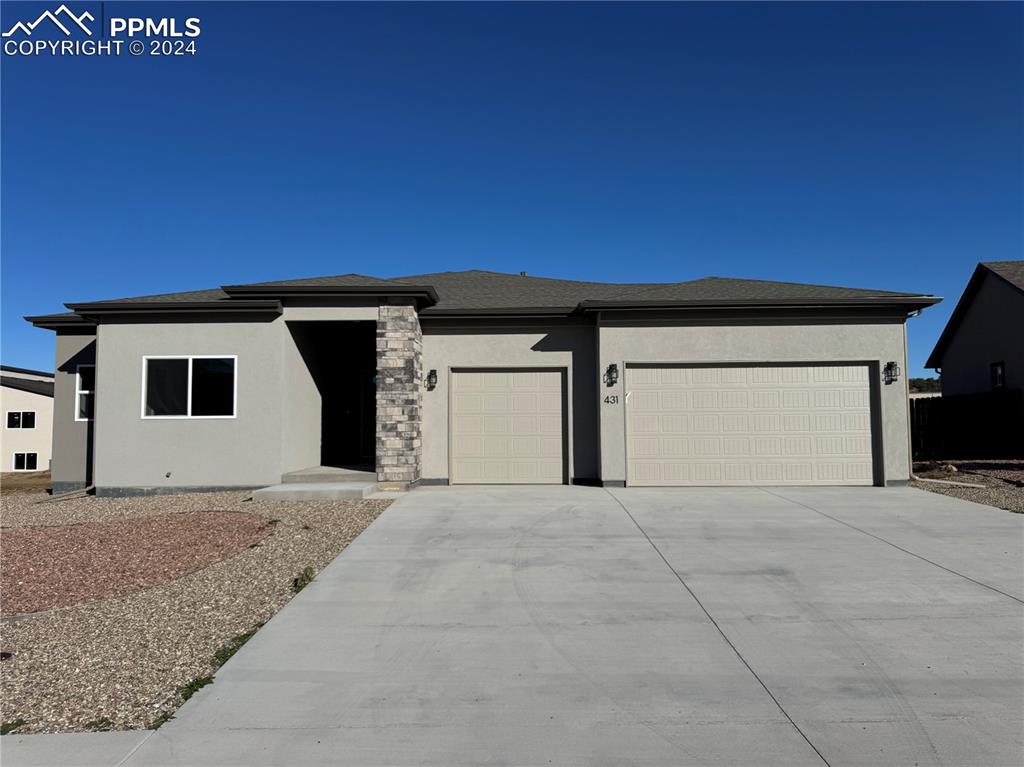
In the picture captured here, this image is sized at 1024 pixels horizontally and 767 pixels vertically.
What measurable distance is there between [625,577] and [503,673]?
2182 mm

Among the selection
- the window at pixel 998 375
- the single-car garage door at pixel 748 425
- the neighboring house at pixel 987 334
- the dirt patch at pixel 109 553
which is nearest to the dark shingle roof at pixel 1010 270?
the neighboring house at pixel 987 334

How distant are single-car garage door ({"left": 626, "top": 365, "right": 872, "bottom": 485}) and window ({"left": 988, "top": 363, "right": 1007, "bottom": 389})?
13.0 m

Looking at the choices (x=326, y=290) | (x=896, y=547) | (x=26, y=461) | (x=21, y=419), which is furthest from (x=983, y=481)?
(x=21, y=419)

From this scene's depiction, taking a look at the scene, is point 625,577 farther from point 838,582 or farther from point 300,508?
point 300,508

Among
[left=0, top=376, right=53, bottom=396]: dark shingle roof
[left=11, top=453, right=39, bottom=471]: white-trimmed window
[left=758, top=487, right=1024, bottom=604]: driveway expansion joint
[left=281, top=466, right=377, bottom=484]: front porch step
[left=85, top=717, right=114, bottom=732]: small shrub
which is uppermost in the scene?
[left=0, top=376, right=53, bottom=396]: dark shingle roof

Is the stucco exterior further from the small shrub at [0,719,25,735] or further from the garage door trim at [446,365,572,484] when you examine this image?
the small shrub at [0,719,25,735]

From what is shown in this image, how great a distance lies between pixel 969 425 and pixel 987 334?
4.46m

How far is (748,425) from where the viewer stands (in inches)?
440

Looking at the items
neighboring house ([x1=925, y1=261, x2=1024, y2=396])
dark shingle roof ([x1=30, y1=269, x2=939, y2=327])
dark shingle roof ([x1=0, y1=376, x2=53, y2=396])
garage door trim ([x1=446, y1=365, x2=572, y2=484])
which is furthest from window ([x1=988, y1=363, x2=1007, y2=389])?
dark shingle roof ([x1=0, y1=376, x2=53, y2=396])

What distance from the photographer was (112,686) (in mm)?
3604

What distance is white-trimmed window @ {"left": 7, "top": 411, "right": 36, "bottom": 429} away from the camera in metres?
23.1

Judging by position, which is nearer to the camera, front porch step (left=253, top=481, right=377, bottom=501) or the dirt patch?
the dirt patch

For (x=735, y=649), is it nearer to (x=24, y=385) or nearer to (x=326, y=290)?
(x=326, y=290)

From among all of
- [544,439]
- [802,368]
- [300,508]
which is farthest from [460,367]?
[802,368]
